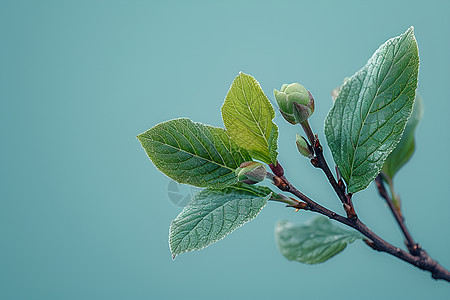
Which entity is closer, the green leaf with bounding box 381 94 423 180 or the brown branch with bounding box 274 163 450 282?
the brown branch with bounding box 274 163 450 282

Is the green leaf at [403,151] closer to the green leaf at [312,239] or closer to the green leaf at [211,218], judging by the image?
the green leaf at [312,239]

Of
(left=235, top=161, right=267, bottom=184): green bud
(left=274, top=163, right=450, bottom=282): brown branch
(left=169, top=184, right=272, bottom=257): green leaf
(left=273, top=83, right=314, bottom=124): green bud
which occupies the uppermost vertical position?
(left=273, top=83, right=314, bottom=124): green bud

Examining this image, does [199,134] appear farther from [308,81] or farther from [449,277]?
[308,81]

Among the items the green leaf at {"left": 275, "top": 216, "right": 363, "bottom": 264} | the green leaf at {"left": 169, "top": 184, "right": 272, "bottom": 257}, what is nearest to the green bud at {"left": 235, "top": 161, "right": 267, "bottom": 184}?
the green leaf at {"left": 169, "top": 184, "right": 272, "bottom": 257}

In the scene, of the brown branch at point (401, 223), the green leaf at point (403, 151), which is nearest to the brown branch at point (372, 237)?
the brown branch at point (401, 223)

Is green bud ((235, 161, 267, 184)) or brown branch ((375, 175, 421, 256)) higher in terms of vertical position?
green bud ((235, 161, 267, 184))

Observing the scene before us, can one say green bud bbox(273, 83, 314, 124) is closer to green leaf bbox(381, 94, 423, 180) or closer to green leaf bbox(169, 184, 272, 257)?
green leaf bbox(169, 184, 272, 257)
